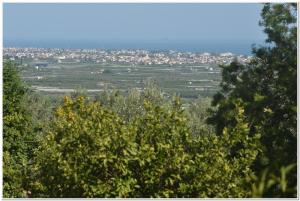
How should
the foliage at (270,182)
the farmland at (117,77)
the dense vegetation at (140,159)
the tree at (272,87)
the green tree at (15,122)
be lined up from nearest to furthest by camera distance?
the foliage at (270,182) < the dense vegetation at (140,159) < the tree at (272,87) < the green tree at (15,122) < the farmland at (117,77)

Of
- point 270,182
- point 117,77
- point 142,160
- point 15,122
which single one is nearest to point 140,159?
point 142,160

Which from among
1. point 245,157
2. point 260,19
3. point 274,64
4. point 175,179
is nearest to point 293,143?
point 274,64

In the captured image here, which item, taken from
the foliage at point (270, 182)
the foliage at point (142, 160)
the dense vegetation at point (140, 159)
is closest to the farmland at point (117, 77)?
the dense vegetation at point (140, 159)

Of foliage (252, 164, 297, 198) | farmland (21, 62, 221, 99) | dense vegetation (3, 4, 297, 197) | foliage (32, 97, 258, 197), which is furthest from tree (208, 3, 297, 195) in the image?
farmland (21, 62, 221, 99)

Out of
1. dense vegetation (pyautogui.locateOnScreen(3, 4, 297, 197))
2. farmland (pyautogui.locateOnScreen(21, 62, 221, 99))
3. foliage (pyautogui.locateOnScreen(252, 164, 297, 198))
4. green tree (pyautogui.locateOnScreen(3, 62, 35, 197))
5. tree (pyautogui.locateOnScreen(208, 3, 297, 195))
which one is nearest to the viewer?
foliage (pyautogui.locateOnScreen(252, 164, 297, 198))

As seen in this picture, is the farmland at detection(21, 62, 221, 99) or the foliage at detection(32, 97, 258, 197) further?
the farmland at detection(21, 62, 221, 99)

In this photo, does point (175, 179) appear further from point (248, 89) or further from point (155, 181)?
point (248, 89)

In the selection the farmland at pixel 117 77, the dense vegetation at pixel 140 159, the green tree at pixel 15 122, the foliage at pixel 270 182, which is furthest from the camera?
the farmland at pixel 117 77

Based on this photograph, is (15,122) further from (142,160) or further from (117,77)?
(117,77)

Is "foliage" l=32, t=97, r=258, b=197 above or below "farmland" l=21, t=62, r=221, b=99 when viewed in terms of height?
above

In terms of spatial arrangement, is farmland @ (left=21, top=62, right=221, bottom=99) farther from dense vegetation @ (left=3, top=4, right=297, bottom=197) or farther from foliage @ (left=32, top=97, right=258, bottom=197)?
foliage @ (left=32, top=97, right=258, bottom=197)

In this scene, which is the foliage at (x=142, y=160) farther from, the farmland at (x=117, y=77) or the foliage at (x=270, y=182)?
the farmland at (x=117, y=77)

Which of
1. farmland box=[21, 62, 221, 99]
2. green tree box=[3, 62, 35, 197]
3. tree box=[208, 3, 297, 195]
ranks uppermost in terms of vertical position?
tree box=[208, 3, 297, 195]
